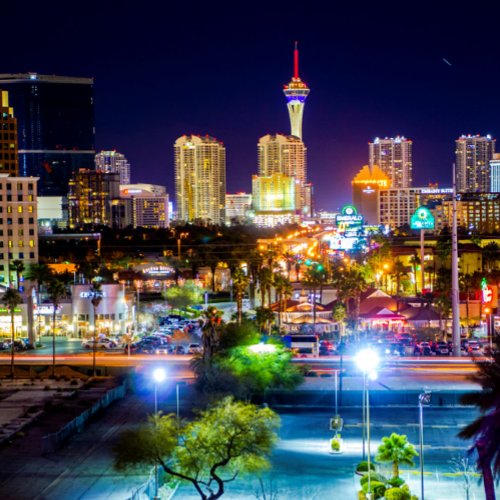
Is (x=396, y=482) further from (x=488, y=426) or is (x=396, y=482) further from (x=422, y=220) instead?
(x=422, y=220)

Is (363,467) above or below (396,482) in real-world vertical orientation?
below

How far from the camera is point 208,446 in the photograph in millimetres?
27000

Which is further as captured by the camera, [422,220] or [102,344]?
[422,220]

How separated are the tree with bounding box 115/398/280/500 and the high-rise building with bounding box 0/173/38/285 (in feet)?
200

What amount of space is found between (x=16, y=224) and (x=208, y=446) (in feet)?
208

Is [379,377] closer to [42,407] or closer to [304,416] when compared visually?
[304,416]

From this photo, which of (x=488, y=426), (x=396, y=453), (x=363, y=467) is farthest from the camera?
(x=363, y=467)

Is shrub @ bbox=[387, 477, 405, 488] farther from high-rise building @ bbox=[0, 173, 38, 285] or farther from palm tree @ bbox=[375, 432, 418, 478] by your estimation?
high-rise building @ bbox=[0, 173, 38, 285]

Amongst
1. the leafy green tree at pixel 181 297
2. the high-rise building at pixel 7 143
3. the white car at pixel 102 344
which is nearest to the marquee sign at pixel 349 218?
the leafy green tree at pixel 181 297

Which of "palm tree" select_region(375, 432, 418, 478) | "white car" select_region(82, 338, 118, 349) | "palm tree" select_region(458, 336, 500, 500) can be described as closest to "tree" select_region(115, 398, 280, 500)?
"palm tree" select_region(375, 432, 418, 478)

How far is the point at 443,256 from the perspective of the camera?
88.7 meters

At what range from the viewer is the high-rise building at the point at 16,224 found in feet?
285

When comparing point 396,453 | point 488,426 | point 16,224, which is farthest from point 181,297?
point 488,426

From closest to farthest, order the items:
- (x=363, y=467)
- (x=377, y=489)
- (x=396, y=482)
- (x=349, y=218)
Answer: (x=377, y=489) < (x=396, y=482) < (x=363, y=467) < (x=349, y=218)
